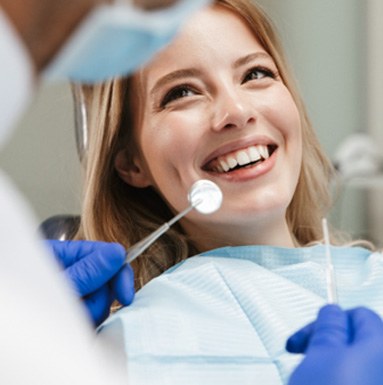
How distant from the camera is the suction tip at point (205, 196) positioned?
1.36 m

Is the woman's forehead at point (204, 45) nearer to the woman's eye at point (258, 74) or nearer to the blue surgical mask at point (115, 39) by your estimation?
the woman's eye at point (258, 74)

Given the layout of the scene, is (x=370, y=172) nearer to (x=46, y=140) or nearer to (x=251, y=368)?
(x=46, y=140)

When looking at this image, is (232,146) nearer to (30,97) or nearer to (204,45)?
(204,45)

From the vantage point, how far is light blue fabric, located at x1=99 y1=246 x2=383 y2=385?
1.11 meters

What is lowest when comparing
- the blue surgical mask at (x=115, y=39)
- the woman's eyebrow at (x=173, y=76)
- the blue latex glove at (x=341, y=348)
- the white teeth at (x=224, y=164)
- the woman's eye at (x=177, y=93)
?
the blue latex glove at (x=341, y=348)

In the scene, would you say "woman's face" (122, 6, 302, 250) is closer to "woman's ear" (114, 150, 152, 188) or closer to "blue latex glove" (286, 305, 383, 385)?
"woman's ear" (114, 150, 152, 188)

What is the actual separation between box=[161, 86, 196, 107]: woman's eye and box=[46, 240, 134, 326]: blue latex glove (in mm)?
338

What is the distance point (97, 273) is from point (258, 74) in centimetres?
54

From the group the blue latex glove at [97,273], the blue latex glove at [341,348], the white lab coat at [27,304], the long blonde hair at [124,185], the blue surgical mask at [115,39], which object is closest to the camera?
the white lab coat at [27,304]

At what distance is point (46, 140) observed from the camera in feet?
9.46

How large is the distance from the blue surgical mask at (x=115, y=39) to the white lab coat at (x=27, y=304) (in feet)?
0.20

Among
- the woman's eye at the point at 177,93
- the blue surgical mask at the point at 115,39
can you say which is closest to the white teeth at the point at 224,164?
the woman's eye at the point at 177,93

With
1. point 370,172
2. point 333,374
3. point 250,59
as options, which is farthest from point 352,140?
Result: point 333,374

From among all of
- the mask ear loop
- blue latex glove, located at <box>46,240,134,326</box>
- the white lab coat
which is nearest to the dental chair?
the mask ear loop
